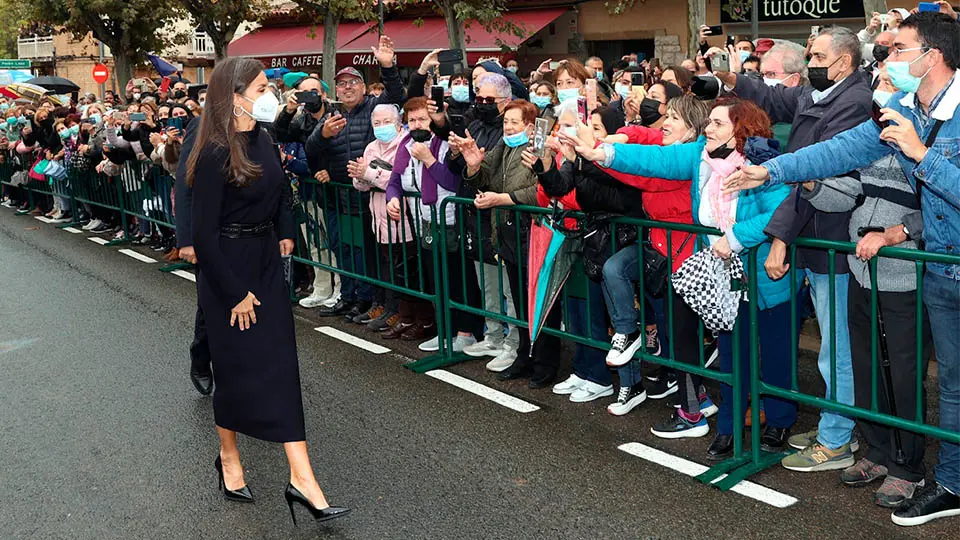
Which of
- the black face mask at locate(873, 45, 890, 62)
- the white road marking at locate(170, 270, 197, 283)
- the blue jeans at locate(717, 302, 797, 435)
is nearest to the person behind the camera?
the blue jeans at locate(717, 302, 797, 435)

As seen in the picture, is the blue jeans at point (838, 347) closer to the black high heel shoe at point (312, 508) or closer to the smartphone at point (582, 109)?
the smartphone at point (582, 109)

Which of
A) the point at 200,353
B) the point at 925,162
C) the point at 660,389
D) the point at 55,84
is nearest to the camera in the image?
the point at 925,162

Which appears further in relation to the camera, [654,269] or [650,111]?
[650,111]

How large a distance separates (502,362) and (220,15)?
25972 millimetres

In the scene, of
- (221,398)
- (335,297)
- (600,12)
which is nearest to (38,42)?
(600,12)

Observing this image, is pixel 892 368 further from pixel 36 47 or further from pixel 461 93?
pixel 36 47

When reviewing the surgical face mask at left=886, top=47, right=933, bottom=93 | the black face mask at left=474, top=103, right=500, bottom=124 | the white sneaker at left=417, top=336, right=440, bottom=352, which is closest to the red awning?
the white sneaker at left=417, top=336, right=440, bottom=352

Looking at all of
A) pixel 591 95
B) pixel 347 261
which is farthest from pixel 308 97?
pixel 591 95

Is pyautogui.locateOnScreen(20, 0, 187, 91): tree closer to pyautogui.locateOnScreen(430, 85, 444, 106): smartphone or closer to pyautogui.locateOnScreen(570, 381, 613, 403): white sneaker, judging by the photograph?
pyautogui.locateOnScreen(430, 85, 444, 106): smartphone

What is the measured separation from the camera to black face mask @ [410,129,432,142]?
7895 mm

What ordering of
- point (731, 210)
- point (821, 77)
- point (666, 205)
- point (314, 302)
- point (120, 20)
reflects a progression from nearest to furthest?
point (731, 210) → point (821, 77) → point (666, 205) → point (314, 302) → point (120, 20)

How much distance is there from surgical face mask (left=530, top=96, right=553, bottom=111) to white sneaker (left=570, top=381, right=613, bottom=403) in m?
1.88

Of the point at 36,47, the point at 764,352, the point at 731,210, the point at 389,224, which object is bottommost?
the point at 764,352

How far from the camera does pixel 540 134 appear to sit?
225 inches
